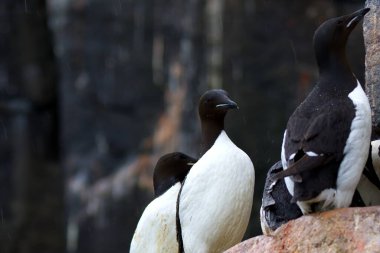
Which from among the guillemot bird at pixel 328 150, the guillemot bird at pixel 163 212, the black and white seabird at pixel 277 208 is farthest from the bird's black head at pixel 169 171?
the guillemot bird at pixel 328 150

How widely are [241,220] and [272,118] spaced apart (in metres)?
4.42

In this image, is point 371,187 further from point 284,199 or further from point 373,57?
point 373,57

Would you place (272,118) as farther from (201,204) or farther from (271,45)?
(201,204)

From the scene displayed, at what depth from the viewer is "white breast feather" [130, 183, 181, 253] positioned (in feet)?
15.4

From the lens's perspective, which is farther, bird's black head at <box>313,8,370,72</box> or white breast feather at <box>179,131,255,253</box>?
white breast feather at <box>179,131,255,253</box>

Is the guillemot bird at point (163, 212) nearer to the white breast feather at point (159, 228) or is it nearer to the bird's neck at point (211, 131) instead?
the white breast feather at point (159, 228)

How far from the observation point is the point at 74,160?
10.4m

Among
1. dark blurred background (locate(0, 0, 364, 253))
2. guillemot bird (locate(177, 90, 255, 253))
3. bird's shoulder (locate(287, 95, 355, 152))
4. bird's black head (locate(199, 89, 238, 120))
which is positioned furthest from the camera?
dark blurred background (locate(0, 0, 364, 253))

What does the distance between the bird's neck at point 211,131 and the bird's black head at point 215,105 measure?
0.02 metres

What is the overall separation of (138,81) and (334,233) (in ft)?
21.4

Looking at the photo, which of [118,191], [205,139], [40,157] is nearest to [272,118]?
[118,191]

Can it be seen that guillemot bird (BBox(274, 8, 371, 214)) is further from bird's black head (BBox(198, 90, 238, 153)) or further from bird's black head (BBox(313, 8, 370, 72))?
bird's black head (BBox(198, 90, 238, 153))

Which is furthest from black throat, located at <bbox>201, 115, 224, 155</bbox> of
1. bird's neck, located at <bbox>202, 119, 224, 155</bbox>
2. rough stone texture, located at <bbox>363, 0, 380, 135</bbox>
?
rough stone texture, located at <bbox>363, 0, 380, 135</bbox>

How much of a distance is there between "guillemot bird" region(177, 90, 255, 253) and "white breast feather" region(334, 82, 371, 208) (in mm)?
653
